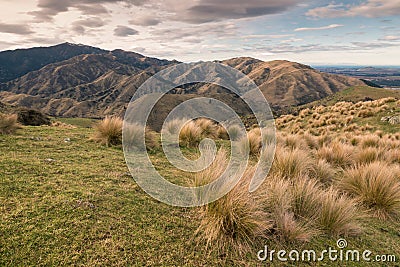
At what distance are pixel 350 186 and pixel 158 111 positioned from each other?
4479 inches

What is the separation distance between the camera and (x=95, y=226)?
3.46m

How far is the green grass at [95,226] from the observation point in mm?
3033

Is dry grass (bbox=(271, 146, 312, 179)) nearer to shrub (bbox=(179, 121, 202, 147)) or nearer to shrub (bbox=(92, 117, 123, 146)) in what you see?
shrub (bbox=(179, 121, 202, 147))

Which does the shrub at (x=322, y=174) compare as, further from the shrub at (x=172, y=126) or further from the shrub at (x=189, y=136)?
the shrub at (x=172, y=126)

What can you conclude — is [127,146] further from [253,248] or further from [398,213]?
[398,213]

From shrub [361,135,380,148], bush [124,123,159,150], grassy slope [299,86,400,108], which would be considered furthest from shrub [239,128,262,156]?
grassy slope [299,86,400,108]

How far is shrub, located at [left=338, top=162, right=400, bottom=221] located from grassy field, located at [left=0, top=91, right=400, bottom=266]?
27cm

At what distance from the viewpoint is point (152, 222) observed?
3777mm

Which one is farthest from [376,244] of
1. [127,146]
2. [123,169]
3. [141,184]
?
[127,146]

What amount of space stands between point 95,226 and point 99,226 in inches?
1.9

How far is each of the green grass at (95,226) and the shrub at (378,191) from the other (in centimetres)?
32

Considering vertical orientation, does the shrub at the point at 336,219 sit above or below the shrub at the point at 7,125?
below

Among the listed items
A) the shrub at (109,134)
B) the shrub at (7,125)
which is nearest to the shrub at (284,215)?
the shrub at (109,134)

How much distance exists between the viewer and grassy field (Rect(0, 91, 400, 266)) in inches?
120
